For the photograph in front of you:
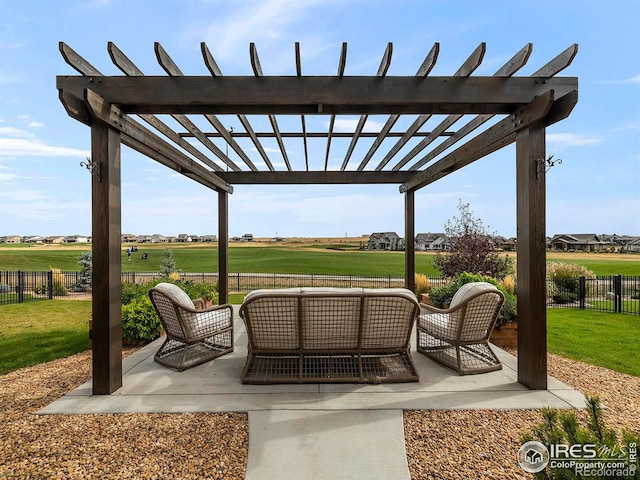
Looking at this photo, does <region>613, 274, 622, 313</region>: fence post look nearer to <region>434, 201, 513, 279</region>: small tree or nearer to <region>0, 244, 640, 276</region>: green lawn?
<region>434, 201, 513, 279</region>: small tree

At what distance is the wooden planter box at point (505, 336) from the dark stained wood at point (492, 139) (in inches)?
106

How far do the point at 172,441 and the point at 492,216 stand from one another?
39.0 feet

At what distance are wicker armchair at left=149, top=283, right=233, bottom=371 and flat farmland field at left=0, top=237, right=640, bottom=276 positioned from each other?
15.3 m

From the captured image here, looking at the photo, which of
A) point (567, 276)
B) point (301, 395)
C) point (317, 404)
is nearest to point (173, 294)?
point (301, 395)

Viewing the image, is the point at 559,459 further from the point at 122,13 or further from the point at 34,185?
the point at 34,185

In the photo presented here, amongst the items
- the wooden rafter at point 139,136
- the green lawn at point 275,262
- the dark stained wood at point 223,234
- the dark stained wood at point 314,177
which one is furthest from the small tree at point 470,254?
the green lawn at point 275,262

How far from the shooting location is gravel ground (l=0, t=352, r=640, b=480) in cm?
223

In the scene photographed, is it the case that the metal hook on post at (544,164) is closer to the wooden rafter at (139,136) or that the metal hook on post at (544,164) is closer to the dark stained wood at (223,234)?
the wooden rafter at (139,136)

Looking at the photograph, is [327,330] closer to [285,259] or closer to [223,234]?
[223,234]

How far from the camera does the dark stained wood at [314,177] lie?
7.94 metres

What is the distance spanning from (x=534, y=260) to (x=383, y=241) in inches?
921

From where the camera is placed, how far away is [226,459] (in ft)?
7.66

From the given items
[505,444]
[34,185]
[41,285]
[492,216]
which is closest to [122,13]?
[505,444]

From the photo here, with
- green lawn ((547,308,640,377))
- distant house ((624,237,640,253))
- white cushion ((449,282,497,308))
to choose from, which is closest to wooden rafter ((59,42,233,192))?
white cushion ((449,282,497,308))
